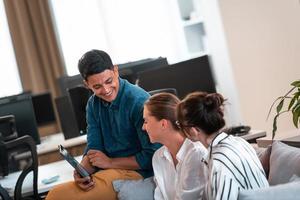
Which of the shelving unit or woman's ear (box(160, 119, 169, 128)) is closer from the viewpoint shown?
woman's ear (box(160, 119, 169, 128))

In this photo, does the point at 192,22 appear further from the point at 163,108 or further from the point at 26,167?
the point at 163,108

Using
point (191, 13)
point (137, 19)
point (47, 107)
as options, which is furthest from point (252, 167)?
point (137, 19)

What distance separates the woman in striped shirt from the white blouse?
0.30 feet

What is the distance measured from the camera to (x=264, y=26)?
169 inches

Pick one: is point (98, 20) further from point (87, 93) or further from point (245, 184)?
point (245, 184)

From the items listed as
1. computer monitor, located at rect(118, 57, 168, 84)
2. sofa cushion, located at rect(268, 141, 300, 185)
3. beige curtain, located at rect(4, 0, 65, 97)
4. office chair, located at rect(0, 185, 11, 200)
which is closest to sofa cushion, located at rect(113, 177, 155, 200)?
sofa cushion, located at rect(268, 141, 300, 185)

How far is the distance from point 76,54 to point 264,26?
3080 mm

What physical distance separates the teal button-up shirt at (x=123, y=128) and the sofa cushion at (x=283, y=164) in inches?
25.0

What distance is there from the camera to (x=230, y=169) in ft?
6.49

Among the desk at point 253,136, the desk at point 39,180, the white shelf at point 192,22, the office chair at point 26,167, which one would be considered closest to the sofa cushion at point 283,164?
the desk at point 253,136

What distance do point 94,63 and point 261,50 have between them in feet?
6.77

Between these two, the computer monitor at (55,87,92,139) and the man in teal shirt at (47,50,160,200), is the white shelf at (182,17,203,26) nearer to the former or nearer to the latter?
the computer monitor at (55,87,92,139)

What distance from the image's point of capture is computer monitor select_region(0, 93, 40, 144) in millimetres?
3918

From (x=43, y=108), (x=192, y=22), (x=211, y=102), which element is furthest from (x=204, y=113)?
(x=43, y=108)
